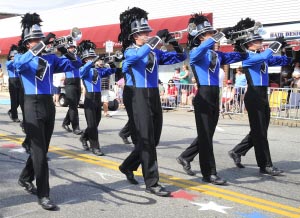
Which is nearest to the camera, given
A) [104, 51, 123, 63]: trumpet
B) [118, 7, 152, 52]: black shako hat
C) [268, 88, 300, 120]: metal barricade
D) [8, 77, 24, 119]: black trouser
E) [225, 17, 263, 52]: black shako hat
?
[118, 7, 152, 52]: black shako hat

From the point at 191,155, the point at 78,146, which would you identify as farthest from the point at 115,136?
the point at 191,155

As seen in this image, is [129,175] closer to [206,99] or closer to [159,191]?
[159,191]

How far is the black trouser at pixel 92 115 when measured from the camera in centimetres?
855

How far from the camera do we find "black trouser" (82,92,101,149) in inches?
337

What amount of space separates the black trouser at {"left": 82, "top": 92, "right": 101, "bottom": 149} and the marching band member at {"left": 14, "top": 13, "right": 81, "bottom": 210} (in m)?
3.05

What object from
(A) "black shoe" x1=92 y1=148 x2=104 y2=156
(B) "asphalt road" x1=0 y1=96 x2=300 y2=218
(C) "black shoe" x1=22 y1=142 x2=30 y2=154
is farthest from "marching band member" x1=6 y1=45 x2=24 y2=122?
(A) "black shoe" x1=92 y1=148 x2=104 y2=156

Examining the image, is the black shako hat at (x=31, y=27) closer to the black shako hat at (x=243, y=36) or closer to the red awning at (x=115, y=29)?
the black shako hat at (x=243, y=36)

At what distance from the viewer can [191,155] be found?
22.0ft

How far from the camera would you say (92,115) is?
8.62m

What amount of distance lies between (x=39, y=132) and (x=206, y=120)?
2.29 m

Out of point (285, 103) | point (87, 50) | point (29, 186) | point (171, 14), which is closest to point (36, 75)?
point (29, 186)

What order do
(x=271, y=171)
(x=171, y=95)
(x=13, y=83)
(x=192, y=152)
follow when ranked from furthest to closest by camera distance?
(x=171, y=95), (x=13, y=83), (x=271, y=171), (x=192, y=152)

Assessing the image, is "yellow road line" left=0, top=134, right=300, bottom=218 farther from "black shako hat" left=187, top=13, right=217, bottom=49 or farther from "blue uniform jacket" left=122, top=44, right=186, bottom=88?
"black shako hat" left=187, top=13, right=217, bottom=49

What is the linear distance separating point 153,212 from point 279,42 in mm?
3420
